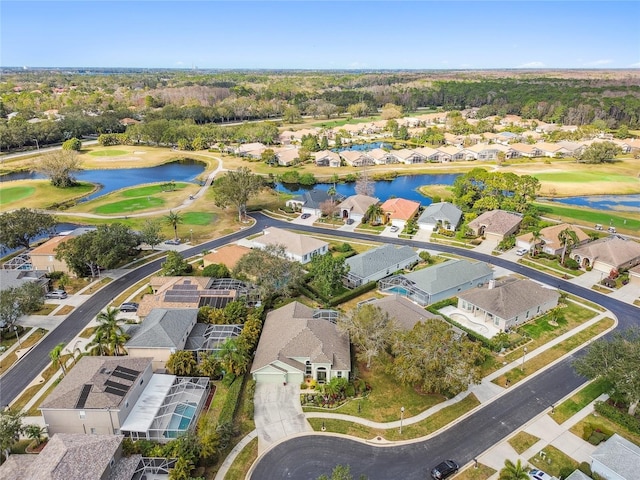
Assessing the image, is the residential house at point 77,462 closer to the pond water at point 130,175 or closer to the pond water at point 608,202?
the pond water at point 130,175

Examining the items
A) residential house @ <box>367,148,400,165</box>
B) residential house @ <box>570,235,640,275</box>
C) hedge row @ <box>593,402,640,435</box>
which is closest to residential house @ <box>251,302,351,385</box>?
hedge row @ <box>593,402,640,435</box>

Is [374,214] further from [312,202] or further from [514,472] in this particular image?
[514,472]

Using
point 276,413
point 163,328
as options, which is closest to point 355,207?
point 163,328

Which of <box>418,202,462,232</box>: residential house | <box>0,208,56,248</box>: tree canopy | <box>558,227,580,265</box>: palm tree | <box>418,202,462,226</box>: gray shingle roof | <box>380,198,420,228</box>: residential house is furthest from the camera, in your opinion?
<box>380,198,420,228</box>: residential house

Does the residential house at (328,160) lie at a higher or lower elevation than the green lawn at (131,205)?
higher

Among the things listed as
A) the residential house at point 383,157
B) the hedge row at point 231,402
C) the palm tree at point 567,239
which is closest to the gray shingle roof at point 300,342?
the hedge row at point 231,402

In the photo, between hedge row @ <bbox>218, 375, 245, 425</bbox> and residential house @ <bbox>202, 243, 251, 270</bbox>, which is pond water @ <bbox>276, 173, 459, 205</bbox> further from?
hedge row @ <bbox>218, 375, 245, 425</bbox>
